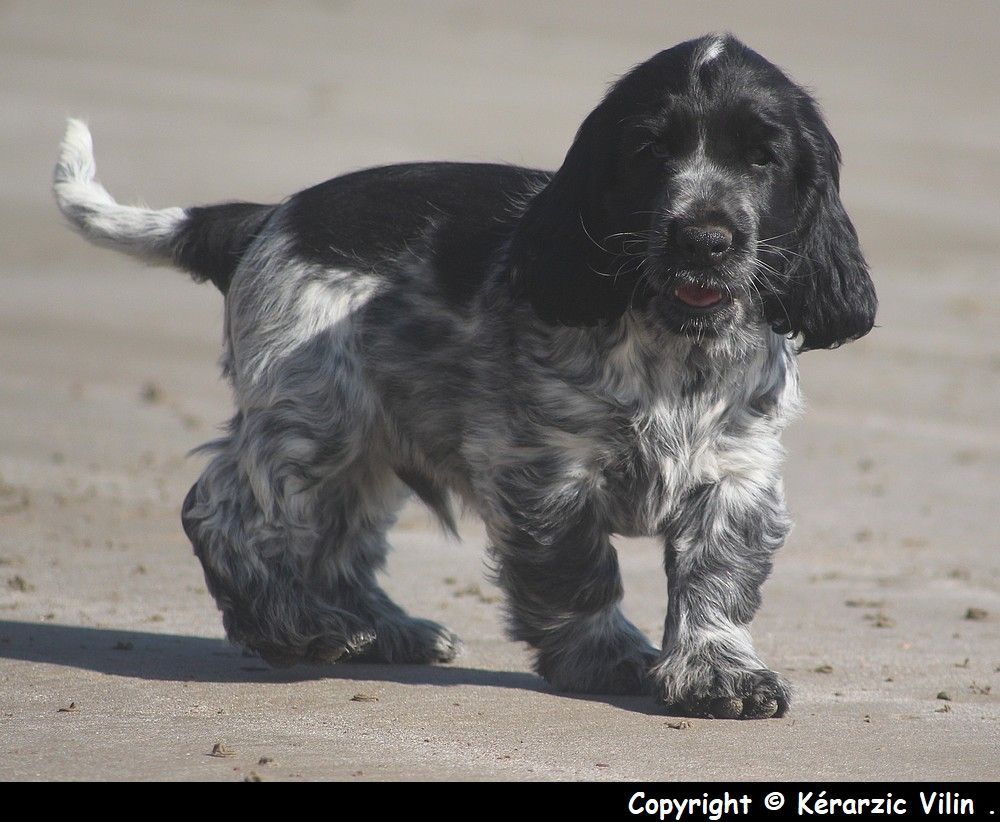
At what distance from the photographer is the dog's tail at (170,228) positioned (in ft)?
19.8

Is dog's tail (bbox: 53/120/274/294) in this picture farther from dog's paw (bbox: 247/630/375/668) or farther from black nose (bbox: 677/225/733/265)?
black nose (bbox: 677/225/733/265)

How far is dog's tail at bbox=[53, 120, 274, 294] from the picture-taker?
19.8 feet

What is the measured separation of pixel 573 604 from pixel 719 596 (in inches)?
18.4

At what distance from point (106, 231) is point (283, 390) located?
3.77 ft

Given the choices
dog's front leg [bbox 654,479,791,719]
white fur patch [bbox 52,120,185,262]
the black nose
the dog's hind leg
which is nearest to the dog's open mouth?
the black nose

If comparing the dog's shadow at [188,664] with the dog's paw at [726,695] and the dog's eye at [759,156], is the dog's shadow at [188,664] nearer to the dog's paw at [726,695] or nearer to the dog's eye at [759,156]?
the dog's paw at [726,695]

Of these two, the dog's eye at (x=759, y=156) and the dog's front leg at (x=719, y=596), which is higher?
the dog's eye at (x=759, y=156)

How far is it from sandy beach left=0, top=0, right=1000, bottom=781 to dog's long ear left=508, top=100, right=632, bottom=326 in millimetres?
1193

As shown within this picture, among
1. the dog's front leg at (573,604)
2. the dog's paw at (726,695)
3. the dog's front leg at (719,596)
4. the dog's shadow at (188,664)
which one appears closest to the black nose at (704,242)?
the dog's front leg at (719,596)

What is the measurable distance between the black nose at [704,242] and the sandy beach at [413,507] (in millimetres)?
1336

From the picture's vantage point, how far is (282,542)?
18.4 feet

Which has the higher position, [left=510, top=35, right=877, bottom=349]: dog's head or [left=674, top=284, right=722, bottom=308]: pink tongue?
[left=510, top=35, right=877, bottom=349]: dog's head

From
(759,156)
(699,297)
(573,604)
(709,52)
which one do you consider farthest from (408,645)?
(709,52)

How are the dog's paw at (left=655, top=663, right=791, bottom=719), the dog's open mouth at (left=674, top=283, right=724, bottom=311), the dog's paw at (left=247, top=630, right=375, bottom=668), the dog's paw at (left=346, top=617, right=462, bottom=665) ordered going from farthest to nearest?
the dog's paw at (left=346, top=617, right=462, bottom=665) → the dog's paw at (left=247, top=630, right=375, bottom=668) → the dog's paw at (left=655, top=663, right=791, bottom=719) → the dog's open mouth at (left=674, top=283, right=724, bottom=311)
